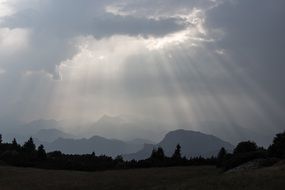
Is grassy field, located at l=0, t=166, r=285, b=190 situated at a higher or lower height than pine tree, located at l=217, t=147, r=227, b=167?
lower

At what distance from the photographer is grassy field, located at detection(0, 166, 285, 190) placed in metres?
36.3

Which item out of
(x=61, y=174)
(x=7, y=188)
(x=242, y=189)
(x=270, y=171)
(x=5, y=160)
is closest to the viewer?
(x=242, y=189)

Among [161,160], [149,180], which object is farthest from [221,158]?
[149,180]

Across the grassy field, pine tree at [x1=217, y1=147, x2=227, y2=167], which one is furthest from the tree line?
the grassy field

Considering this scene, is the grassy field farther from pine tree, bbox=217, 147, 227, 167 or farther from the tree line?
pine tree, bbox=217, 147, 227, 167

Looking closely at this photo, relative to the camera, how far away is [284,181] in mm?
35062

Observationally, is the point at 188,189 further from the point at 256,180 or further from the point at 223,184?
the point at 256,180

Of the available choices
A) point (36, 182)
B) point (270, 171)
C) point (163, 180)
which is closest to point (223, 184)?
point (270, 171)

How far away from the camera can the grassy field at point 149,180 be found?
36.3 meters

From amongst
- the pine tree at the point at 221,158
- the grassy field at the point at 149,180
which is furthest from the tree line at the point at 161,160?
the grassy field at the point at 149,180

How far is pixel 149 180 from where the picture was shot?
Result: 165ft

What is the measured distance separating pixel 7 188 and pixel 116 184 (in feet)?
37.5

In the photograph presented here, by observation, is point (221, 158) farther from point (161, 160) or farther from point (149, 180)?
point (149, 180)

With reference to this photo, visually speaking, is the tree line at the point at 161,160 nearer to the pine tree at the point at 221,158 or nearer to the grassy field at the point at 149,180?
the pine tree at the point at 221,158
